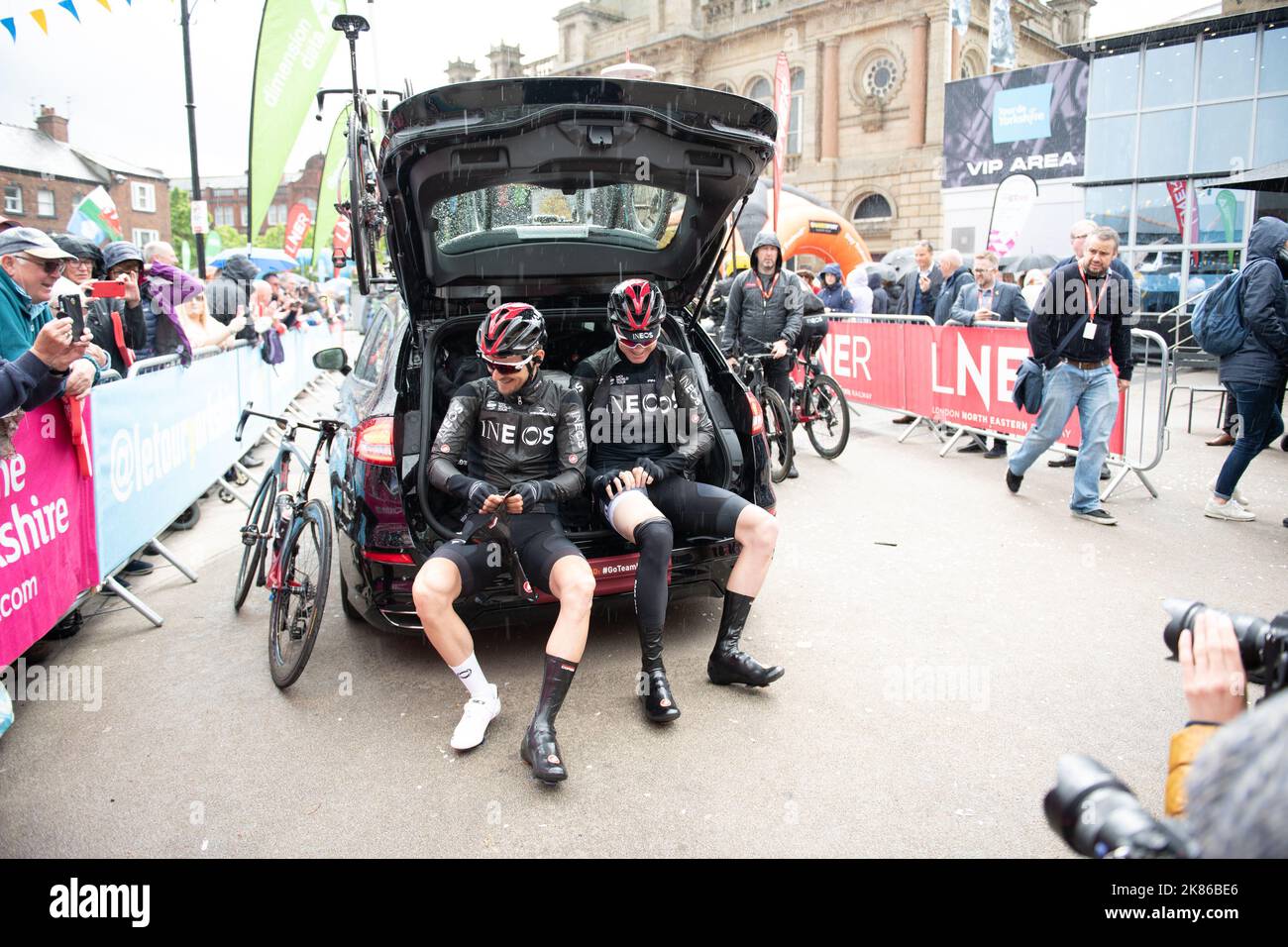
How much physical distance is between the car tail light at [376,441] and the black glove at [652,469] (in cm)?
112

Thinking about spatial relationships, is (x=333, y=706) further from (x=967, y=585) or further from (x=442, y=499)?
(x=967, y=585)

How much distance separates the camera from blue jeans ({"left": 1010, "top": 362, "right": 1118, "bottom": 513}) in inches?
272

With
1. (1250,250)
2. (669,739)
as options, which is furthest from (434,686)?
(1250,250)

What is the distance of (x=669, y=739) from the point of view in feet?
12.1

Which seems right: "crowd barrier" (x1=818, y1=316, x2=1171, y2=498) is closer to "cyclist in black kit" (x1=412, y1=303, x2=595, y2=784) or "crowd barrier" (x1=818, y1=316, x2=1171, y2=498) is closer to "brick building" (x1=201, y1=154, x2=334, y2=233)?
"cyclist in black kit" (x1=412, y1=303, x2=595, y2=784)

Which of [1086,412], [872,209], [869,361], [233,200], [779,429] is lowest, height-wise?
[779,429]

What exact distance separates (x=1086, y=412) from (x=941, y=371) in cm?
298

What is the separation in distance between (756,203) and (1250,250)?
52.5ft

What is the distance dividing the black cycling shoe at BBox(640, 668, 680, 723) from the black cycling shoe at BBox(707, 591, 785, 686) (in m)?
0.31

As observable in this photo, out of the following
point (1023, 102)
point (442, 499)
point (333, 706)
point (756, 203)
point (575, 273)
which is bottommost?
point (333, 706)

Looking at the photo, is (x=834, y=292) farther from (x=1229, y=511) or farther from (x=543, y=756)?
(x=543, y=756)

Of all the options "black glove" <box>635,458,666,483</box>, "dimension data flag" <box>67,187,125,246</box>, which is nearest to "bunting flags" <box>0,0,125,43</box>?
"black glove" <box>635,458,666,483</box>

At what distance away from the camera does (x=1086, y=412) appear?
7020mm

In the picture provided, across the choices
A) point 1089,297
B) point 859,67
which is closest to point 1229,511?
point 1089,297
